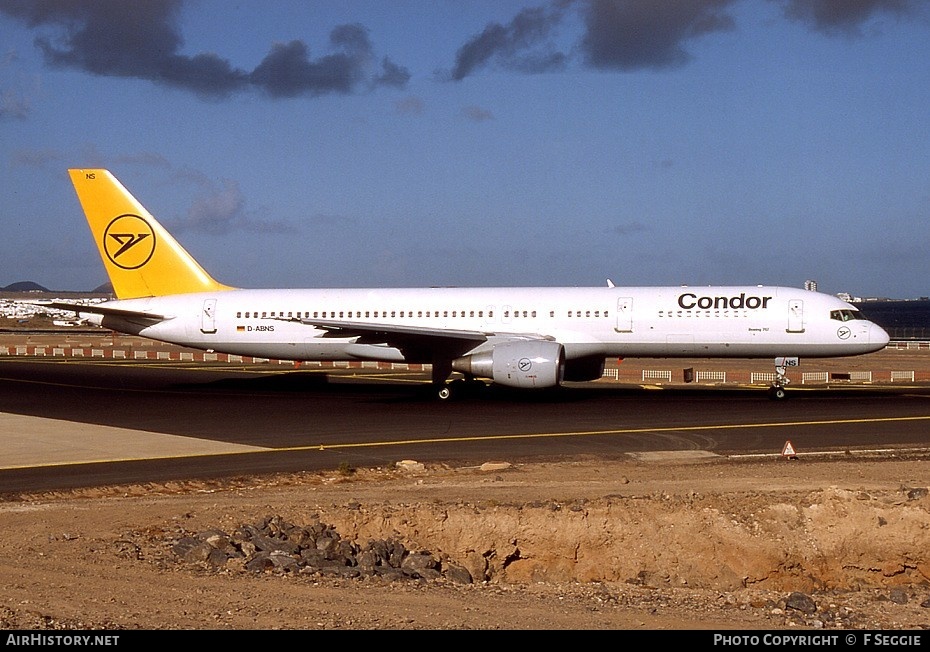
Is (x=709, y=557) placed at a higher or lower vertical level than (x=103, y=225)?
lower

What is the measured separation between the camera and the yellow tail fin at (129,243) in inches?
1629

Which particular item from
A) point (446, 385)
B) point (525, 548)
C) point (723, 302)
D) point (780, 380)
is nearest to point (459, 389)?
point (446, 385)

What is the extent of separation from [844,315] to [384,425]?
57.1 ft

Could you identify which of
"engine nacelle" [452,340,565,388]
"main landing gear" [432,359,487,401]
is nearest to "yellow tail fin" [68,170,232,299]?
"main landing gear" [432,359,487,401]

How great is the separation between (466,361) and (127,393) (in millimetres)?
15088

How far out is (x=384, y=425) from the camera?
96.2 feet

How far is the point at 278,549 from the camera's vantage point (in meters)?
14.2

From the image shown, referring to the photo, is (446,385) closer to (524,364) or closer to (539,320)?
(539,320)

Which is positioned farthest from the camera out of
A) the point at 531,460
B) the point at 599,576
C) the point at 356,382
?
the point at 356,382

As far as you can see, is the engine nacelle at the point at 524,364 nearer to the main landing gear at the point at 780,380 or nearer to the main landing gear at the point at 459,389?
the main landing gear at the point at 459,389

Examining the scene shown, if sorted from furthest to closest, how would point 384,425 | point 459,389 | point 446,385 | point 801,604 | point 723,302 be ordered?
point 459,389 < point 446,385 < point 723,302 < point 384,425 < point 801,604

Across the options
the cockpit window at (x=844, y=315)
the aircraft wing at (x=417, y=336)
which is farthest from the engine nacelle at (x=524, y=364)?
the cockpit window at (x=844, y=315)
